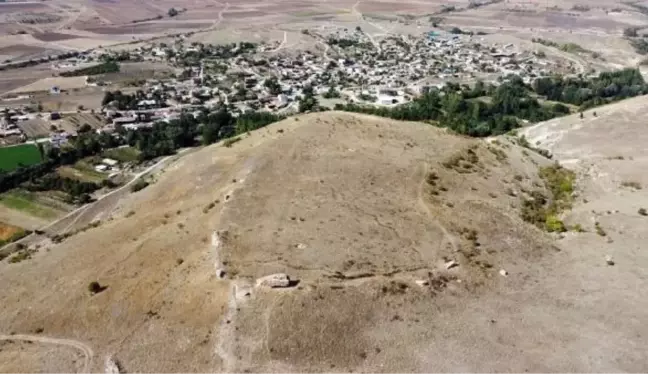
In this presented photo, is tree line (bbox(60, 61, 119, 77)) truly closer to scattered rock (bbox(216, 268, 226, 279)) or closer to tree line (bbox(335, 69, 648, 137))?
tree line (bbox(335, 69, 648, 137))

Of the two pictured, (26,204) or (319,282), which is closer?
(319,282)

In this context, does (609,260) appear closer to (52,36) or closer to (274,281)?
(274,281)

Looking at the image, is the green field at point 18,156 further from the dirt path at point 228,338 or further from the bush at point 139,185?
the dirt path at point 228,338

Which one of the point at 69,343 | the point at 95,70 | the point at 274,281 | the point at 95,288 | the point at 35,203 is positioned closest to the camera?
the point at 69,343

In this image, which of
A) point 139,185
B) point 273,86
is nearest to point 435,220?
point 139,185

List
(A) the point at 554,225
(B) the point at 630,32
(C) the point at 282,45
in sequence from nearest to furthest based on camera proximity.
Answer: (A) the point at 554,225 → (C) the point at 282,45 → (B) the point at 630,32

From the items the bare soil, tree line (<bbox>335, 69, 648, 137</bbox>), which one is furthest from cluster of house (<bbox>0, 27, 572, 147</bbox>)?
the bare soil

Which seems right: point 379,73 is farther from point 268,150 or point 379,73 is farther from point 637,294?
point 637,294

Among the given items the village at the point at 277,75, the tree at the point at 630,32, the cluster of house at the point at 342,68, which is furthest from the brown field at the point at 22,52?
the tree at the point at 630,32
